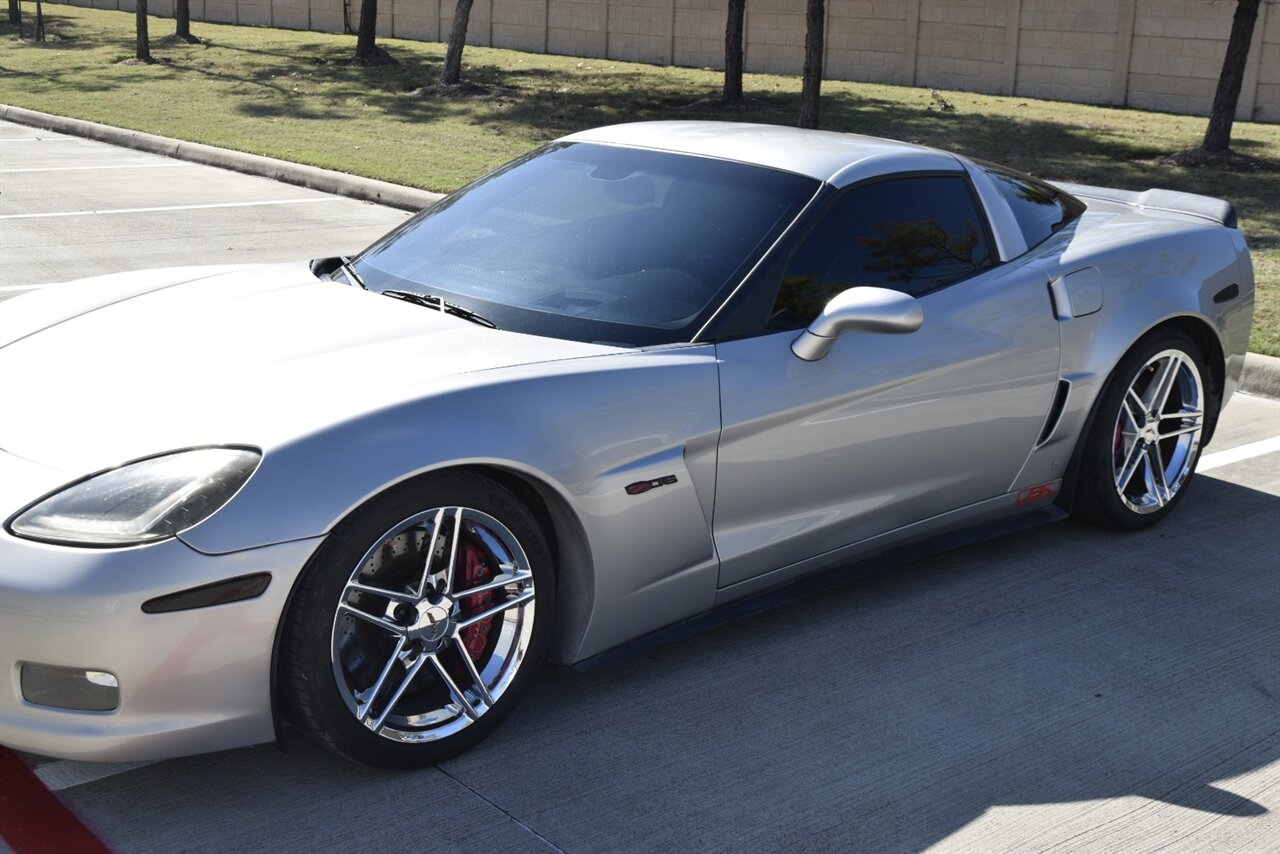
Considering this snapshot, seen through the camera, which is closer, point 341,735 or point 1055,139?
point 341,735

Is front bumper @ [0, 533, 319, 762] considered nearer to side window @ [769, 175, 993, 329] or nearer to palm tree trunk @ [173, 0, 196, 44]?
side window @ [769, 175, 993, 329]

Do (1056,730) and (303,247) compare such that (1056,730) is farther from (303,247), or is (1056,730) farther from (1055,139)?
(1055,139)

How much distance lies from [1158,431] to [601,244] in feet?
7.75

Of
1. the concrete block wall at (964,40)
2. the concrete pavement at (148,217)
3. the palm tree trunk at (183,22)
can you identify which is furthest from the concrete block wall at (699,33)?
the concrete pavement at (148,217)

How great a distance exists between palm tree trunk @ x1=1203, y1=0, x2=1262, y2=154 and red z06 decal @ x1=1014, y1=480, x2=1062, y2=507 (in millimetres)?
11208

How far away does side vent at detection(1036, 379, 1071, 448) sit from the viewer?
4.80m

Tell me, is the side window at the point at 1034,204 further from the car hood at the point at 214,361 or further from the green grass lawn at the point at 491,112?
the green grass lawn at the point at 491,112

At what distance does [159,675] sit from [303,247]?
7406mm

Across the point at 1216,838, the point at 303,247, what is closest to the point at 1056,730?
the point at 1216,838

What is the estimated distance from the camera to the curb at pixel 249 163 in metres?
12.3

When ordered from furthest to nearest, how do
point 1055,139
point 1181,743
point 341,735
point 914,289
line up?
1. point 1055,139
2. point 914,289
3. point 1181,743
4. point 341,735

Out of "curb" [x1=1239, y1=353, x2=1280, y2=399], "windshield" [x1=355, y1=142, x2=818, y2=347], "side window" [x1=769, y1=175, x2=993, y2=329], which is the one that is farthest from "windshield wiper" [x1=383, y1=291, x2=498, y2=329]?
"curb" [x1=1239, y1=353, x2=1280, y2=399]

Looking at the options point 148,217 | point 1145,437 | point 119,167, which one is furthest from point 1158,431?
point 119,167

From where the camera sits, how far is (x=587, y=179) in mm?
4566
